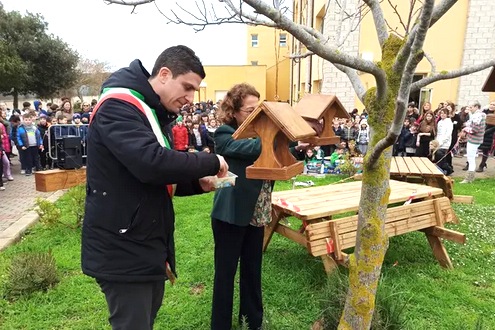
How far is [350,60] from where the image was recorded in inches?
59.4

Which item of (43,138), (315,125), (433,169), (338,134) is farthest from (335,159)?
(43,138)

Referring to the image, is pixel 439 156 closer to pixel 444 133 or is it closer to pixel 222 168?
pixel 444 133

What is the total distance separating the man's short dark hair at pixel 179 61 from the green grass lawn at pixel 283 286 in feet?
6.02

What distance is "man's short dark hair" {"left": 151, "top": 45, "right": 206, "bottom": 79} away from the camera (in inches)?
70.0

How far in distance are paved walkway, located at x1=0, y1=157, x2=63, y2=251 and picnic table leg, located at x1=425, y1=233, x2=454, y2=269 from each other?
5.11m

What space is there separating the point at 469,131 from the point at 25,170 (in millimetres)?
11363

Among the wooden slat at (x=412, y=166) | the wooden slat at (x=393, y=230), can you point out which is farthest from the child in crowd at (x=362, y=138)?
the wooden slat at (x=393, y=230)

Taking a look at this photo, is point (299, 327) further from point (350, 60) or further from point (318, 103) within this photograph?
point (350, 60)

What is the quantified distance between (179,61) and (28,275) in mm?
2904

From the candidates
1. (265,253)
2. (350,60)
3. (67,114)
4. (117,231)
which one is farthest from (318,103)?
(67,114)

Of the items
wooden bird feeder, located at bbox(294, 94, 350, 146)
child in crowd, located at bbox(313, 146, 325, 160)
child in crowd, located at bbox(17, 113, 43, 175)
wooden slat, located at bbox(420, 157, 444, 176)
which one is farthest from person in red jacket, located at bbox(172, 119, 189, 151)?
wooden bird feeder, located at bbox(294, 94, 350, 146)

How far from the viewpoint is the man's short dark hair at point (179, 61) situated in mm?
1777

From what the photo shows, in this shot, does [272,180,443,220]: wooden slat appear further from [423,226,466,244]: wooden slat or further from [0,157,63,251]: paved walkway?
[0,157,63,251]: paved walkway

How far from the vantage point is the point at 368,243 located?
1.88 m
